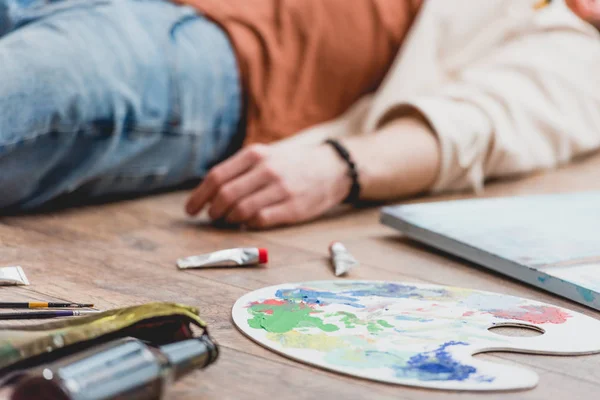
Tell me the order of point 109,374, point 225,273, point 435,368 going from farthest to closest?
point 225,273 < point 435,368 < point 109,374

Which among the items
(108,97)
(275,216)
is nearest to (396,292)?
(275,216)

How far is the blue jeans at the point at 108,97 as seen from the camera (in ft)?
3.67

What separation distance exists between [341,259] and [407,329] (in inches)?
9.6

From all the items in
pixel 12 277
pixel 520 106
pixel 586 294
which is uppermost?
pixel 520 106

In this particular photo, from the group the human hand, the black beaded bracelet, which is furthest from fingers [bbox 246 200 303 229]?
the black beaded bracelet

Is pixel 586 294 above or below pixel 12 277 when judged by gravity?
above

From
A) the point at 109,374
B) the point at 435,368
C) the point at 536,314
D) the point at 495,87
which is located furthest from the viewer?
the point at 495,87

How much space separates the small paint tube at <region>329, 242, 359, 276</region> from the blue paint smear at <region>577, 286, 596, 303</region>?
25 centimetres

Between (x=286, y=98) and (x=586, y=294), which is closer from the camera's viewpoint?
(x=586, y=294)

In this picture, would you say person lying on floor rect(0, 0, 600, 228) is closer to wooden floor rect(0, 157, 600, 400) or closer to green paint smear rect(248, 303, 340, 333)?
wooden floor rect(0, 157, 600, 400)

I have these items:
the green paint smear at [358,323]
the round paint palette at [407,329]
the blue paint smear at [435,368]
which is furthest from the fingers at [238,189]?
the blue paint smear at [435,368]

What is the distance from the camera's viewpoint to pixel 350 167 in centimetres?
125

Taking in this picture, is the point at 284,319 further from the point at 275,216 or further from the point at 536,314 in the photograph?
the point at 275,216

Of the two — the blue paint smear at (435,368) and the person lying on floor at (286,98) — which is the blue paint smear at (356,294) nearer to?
the blue paint smear at (435,368)
